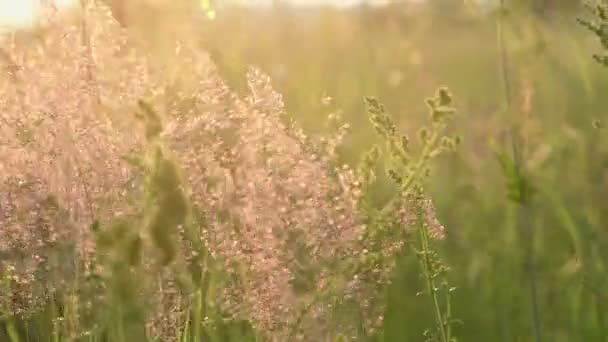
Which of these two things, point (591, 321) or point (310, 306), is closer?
point (310, 306)

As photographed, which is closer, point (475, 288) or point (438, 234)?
point (438, 234)

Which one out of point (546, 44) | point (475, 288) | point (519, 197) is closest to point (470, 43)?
point (475, 288)

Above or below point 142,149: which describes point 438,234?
below

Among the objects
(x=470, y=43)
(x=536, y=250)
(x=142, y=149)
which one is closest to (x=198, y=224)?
(x=142, y=149)

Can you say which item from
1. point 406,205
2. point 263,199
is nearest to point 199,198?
point 263,199

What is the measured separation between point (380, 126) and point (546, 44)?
61 cm

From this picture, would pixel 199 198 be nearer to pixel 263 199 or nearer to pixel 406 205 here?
pixel 263 199

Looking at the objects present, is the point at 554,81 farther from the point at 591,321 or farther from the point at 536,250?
the point at 591,321

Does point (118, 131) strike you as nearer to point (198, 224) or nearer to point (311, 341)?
point (198, 224)

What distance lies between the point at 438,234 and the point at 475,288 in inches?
46.0

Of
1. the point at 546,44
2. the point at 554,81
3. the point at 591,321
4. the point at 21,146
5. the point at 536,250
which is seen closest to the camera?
the point at 21,146

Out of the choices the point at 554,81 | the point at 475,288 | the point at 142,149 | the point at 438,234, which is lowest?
the point at 438,234

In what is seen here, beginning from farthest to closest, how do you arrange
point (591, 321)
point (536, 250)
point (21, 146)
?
point (536, 250)
point (591, 321)
point (21, 146)

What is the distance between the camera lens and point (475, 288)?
2.45 metres
